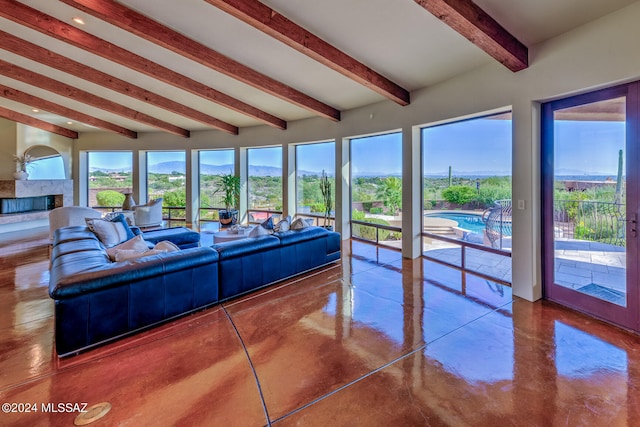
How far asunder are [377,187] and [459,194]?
184 cm

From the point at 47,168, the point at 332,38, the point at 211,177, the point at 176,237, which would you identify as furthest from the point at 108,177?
the point at 332,38

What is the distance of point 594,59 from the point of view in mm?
2840

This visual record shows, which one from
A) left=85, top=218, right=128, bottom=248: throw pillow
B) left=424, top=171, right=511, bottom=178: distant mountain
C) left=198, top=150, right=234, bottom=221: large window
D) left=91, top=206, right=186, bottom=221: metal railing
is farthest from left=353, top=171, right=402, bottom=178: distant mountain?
left=91, top=206, right=186, bottom=221: metal railing

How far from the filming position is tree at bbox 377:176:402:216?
5.74 m

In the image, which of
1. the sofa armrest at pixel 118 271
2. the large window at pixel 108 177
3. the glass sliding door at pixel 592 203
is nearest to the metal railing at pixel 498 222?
the glass sliding door at pixel 592 203

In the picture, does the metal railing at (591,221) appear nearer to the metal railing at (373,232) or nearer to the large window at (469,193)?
the large window at (469,193)

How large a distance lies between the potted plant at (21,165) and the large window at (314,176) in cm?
719

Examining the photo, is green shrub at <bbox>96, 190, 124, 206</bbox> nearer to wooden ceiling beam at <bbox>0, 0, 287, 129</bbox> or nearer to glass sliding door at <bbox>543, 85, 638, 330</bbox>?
wooden ceiling beam at <bbox>0, 0, 287, 129</bbox>

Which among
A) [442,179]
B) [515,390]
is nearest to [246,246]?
[515,390]

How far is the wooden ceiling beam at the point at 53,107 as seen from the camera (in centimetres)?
648

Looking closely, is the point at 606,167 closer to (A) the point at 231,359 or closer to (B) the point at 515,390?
(B) the point at 515,390

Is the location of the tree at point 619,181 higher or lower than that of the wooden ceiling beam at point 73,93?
lower

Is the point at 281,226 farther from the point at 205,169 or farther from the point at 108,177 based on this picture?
the point at 108,177

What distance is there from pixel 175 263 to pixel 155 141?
7.60 metres
